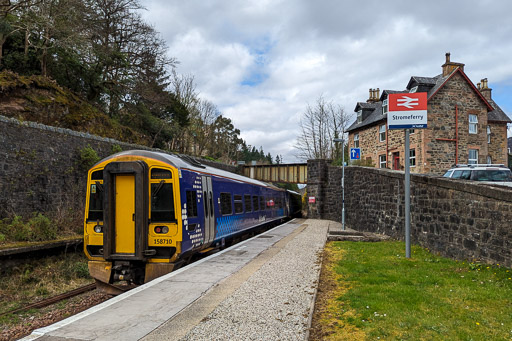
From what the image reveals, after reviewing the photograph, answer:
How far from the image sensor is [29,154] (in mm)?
12867

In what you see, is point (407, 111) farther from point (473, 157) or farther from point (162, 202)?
point (473, 157)

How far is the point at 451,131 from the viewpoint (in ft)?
86.7

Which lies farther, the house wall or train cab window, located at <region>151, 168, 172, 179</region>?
the house wall

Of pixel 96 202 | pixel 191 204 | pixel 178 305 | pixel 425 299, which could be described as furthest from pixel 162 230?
pixel 425 299

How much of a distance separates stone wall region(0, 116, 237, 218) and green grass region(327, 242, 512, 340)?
1044cm

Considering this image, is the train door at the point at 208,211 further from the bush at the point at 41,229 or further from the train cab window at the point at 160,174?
the bush at the point at 41,229

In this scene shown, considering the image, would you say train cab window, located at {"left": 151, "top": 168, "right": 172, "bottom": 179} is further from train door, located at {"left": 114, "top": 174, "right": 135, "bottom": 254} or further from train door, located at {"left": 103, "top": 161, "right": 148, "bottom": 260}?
train door, located at {"left": 114, "top": 174, "right": 135, "bottom": 254}

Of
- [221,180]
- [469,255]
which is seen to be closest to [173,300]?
[221,180]

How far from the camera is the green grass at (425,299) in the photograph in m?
4.59

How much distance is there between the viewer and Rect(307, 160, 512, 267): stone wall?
7791mm

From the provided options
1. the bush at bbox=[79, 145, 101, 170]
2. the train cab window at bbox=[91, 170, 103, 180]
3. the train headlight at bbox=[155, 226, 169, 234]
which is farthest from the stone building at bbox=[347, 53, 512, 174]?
the train cab window at bbox=[91, 170, 103, 180]

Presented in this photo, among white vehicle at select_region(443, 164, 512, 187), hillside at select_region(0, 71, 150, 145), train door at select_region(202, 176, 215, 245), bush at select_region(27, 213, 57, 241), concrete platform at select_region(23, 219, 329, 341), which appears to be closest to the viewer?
concrete platform at select_region(23, 219, 329, 341)

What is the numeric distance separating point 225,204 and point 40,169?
701 cm

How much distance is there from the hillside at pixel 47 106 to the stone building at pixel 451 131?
20.3 metres
